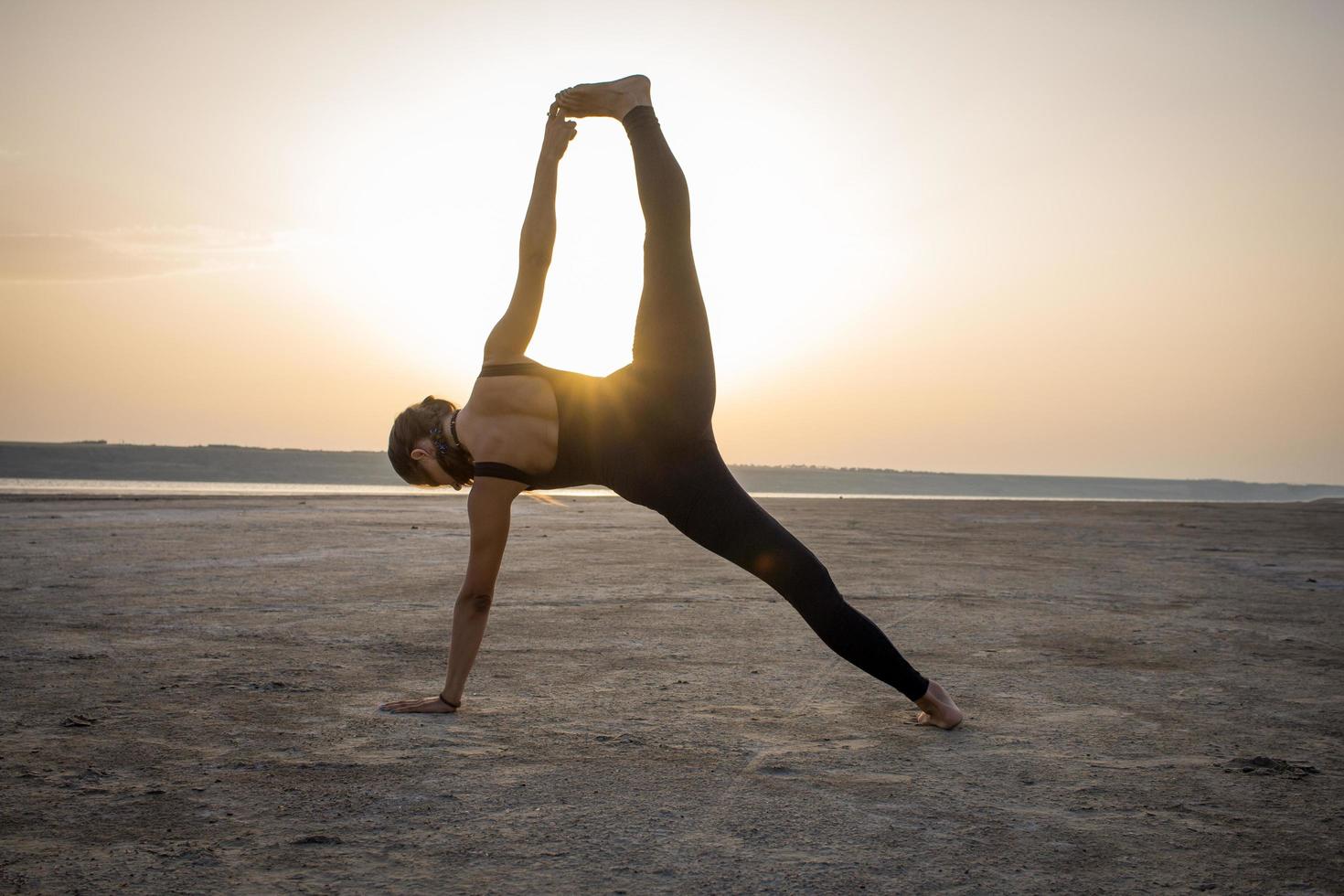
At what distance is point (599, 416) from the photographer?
11.2ft

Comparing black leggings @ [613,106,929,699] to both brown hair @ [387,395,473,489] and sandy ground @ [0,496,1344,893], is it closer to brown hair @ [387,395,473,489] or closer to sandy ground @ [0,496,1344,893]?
sandy ground @ [0,496,1344,893]

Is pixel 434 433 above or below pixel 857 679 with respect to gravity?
above

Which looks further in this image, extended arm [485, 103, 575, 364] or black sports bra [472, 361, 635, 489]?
extended arm [485, 103, 575, 364]

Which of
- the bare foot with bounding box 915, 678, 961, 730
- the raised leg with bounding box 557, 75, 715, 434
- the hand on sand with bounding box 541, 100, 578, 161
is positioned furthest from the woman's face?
the bare foot with bounding box 915, 678, 961, 730

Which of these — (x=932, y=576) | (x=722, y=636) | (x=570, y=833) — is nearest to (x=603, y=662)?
(x=722, y=636)

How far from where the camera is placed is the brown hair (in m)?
3.68

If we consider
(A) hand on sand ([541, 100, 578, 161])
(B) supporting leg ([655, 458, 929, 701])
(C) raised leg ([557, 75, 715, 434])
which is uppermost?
(A) hand on sand ([541, 100, 578, 161])

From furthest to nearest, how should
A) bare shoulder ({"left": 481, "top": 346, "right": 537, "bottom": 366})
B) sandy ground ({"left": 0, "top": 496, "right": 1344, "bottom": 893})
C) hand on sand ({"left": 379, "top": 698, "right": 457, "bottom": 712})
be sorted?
1. hand on sand ({"left": 379, "top": 698, "right": 457, "bottom": 712})
2. bare shoulder ({"left": 481, "top": 346, "right": 537, "bottom": 366})
3. sandy ground ({"left": 0, "top": 496, "right": 1344, "bottom": 893})

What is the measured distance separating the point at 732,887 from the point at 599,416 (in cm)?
168

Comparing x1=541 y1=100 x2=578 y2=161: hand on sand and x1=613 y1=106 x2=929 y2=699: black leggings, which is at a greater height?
x1=541 y1=100 x2=578 y2=161: hand on sand

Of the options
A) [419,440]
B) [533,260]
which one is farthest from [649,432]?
[419,440]

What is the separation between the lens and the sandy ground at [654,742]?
2334 millimetres

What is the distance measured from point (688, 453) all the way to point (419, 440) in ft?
3.48

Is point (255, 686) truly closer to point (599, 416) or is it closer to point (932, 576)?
point (599, 416)
